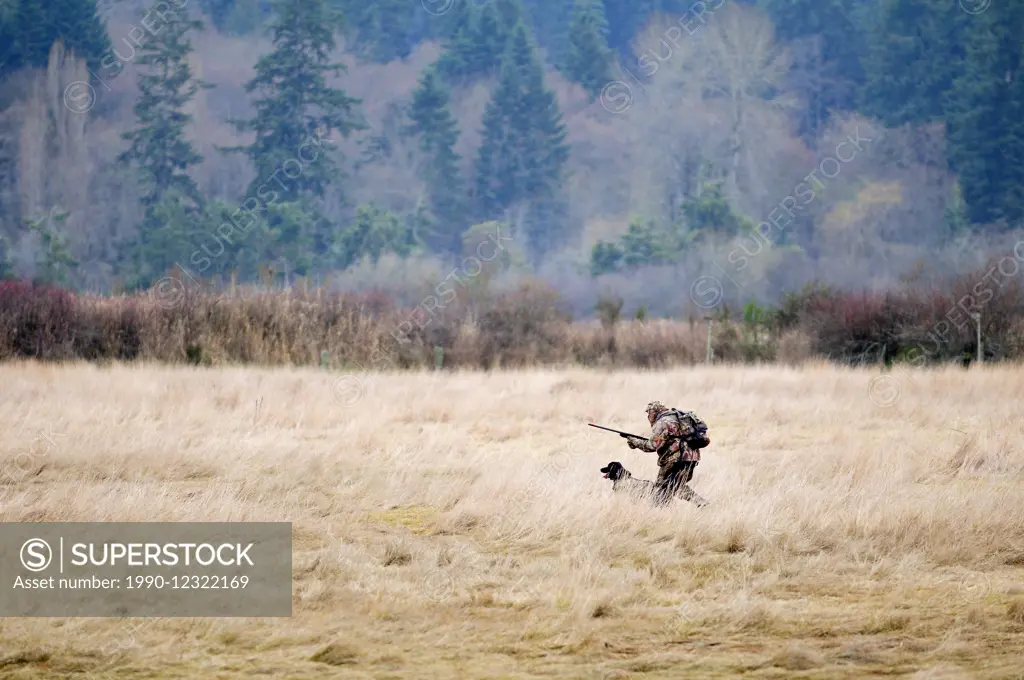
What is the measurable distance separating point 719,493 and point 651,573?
2.30m

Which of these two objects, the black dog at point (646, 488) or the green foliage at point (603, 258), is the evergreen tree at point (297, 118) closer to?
the green foliage at point (603, 258)

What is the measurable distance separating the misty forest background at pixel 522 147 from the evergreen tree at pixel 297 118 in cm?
13

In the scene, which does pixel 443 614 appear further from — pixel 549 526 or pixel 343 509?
pixel 343 509

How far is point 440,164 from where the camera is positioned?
188 feet

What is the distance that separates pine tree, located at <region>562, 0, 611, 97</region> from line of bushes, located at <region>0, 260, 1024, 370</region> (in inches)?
1485

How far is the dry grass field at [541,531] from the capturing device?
270 inches

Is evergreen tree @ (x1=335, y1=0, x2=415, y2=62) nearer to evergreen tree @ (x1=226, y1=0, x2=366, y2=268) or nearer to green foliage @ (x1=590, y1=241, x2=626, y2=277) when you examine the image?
evergreen tree @ (x1=226, y1=0, x2=366, y2=268)

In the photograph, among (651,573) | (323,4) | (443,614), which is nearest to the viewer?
(443,614)

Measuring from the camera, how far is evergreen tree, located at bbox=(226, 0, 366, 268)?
52.5 m

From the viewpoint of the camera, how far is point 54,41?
56.0 metres

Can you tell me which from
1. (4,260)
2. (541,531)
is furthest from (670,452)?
(4,260)

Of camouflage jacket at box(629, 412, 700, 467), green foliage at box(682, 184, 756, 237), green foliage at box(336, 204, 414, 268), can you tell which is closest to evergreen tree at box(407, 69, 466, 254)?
green foliage at box(336, 204, 414, 268)

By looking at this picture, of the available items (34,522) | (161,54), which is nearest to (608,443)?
(34,522)

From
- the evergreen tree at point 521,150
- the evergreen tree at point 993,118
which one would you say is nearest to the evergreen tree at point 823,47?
the evergreen tree at point 993,118
